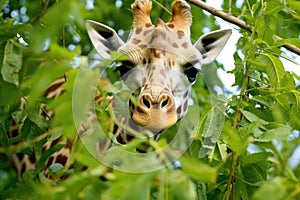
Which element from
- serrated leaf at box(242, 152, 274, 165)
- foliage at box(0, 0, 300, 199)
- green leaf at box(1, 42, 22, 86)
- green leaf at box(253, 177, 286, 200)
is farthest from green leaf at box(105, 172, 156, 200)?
serrated leaf at box(242, 152, 274, 165)

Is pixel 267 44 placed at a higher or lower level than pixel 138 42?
higher

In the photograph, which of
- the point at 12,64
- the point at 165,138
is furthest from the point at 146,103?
the point at 12,64

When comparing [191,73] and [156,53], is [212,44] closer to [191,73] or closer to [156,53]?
[191,73]

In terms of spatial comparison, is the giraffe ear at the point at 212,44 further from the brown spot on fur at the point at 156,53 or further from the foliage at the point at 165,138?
the brown spot on fur at the point at 156,53

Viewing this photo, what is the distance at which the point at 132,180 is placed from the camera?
1.53 m

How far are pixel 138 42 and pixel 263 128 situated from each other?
0.78 metres

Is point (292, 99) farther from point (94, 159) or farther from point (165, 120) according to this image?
point (94, 159)

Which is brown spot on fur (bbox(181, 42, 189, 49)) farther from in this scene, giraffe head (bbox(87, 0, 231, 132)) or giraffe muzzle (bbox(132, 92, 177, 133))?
giraffe muzzle (bbox(132, 92, 177, 133))

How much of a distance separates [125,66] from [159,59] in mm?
125

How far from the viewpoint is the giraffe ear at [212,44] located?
312 centimetres

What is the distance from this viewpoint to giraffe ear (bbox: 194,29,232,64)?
312 cm

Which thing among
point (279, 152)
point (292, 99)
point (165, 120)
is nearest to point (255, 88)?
point (292, 99)

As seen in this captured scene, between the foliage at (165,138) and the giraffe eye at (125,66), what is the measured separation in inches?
7.5

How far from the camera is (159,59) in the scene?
9.33 feet
